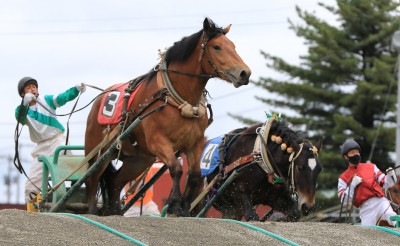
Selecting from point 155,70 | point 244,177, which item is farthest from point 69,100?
point 244,177

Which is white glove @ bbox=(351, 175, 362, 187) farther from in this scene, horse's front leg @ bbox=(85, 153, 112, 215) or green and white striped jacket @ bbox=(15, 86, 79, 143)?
green and white striped jacket @ bbox=(15, 86, 79, 143)

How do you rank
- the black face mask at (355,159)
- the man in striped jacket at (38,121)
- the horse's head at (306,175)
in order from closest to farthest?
the horse's head at (306,175)
the man in striped jacket at (38,121)
the black face mask at (355,159)

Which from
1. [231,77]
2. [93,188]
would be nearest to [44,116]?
[93,188]

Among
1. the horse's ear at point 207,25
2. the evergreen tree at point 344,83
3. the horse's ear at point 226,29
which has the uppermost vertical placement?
the horse's ear at point 207,25

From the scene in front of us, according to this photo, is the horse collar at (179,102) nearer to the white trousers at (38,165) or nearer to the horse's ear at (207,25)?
the horse's ear at (207,25)

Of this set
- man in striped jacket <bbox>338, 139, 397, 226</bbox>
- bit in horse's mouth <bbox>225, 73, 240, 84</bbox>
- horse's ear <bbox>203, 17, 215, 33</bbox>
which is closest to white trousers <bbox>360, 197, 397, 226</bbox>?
man in striped jacket <bbox>338, 139, 397, 226</bbox>

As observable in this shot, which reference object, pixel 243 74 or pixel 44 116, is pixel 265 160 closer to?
pixel 243 74

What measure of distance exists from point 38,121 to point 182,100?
8.18 ft

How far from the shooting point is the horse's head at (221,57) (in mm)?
10195

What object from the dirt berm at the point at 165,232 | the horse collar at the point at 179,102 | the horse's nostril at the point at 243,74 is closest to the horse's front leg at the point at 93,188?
the horse collar at the point at 179,102

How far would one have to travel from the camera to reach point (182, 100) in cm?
1053

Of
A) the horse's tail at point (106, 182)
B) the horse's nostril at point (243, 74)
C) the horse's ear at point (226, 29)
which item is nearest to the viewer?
the horse's nostril at point (243, 74)

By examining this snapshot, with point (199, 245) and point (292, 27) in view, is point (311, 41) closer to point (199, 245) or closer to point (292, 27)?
point (292, 27)

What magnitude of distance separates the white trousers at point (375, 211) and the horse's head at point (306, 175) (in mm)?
1410
